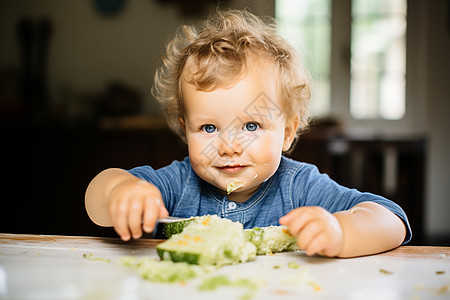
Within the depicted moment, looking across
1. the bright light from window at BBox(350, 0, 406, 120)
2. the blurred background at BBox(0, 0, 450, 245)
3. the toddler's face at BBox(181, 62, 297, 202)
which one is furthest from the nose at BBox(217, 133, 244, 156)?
the bright light from window at BBox(350, 0, 406, 120)

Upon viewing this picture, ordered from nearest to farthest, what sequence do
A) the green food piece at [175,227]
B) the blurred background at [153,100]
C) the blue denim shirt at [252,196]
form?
the green food piece at [175,227], the blue denim shirt at [252,196], the blurred background at [153,100]

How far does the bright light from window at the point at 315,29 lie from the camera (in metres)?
3.56

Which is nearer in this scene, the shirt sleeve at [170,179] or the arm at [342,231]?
the arm at [342,231]

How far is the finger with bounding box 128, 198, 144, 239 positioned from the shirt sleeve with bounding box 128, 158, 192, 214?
33cm

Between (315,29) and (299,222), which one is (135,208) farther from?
(315,29)

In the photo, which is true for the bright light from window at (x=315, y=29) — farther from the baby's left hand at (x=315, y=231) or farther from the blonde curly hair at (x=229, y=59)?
the baby's left hand at (x=315, y=231)

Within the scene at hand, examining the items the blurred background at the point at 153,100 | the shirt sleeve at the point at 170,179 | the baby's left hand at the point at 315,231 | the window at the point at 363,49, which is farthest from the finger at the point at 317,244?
the window at the point at 363,49

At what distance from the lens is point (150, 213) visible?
0.66m

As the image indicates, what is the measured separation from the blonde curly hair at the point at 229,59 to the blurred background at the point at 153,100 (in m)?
1.37

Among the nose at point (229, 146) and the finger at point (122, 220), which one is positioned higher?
the nose at point (229, 146)

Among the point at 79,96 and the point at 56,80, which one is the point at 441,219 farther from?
the point at 56,80

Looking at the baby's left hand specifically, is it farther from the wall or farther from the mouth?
the wall

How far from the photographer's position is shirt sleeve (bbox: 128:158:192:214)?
1020 mm

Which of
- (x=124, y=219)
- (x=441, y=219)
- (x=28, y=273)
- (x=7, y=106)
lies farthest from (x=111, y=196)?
(x=441, y=219)
